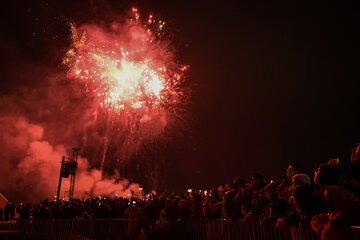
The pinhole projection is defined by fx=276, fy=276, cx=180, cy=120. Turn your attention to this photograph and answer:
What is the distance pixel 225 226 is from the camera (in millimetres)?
7367

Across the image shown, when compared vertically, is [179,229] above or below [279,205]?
below

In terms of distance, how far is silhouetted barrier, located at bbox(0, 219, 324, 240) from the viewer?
19.0ft

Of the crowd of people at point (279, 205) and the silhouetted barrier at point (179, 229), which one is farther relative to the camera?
the silhouetted barrier at point (179, 229)

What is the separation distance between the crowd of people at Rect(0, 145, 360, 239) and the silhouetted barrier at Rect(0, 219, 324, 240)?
0.20 m

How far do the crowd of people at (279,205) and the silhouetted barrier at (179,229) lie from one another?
7.7 inches

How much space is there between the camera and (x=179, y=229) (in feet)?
29.3

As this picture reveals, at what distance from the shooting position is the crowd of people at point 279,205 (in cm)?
358

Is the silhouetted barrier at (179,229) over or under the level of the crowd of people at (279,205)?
under

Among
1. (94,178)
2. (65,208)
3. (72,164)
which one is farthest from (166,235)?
(94,178)

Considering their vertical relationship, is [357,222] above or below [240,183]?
below

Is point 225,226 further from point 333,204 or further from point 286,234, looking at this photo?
point 333,204

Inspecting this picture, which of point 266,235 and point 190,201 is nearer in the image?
point 266,235

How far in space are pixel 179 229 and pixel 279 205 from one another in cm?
438

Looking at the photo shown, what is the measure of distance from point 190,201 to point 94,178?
3522 centimetres
